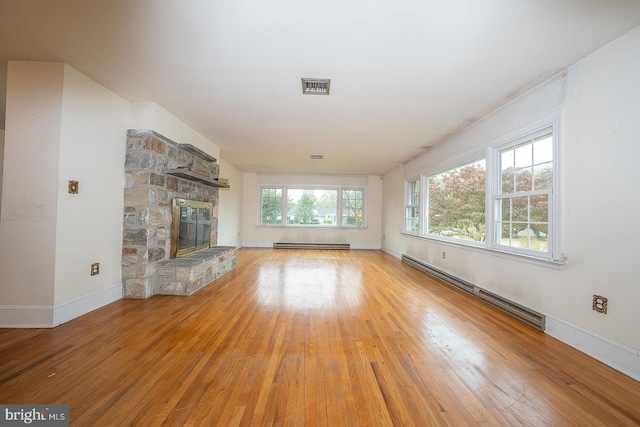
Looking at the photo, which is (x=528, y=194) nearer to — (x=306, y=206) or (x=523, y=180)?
(x=523, y=180)

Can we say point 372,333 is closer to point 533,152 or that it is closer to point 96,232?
point 533,152

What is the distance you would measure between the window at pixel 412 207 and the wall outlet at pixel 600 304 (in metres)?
3.62

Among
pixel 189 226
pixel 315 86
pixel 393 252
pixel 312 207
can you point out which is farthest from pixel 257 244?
pixel 315 86

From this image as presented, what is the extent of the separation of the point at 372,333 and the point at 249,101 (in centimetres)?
280

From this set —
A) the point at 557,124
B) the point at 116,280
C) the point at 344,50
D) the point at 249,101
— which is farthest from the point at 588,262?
the point at 116,280

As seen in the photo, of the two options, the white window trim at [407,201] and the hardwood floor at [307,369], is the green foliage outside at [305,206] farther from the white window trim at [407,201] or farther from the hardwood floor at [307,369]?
the hardwood floor at [307,369]

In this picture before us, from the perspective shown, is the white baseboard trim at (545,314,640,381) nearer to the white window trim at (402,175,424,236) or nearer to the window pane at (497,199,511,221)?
the window pane at (497,199,511,221)

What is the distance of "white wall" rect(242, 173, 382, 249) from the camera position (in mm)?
8406

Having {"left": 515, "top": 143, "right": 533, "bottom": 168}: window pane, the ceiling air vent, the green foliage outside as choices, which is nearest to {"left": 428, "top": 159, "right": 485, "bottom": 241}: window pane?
{"left": 515, "top": 143, "right": 533, "bottom": 168}: window pane

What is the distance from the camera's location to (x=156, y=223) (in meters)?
3.36

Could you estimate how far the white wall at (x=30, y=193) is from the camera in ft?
7.79

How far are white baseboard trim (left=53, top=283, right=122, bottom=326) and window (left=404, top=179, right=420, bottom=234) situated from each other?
17.0 ft

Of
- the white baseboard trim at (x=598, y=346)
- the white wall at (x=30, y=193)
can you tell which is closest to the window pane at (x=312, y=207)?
the white wall at (x=30, y=193)

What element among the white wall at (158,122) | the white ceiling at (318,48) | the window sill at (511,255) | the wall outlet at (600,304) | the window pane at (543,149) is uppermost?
the white ceiling at (318,48)
